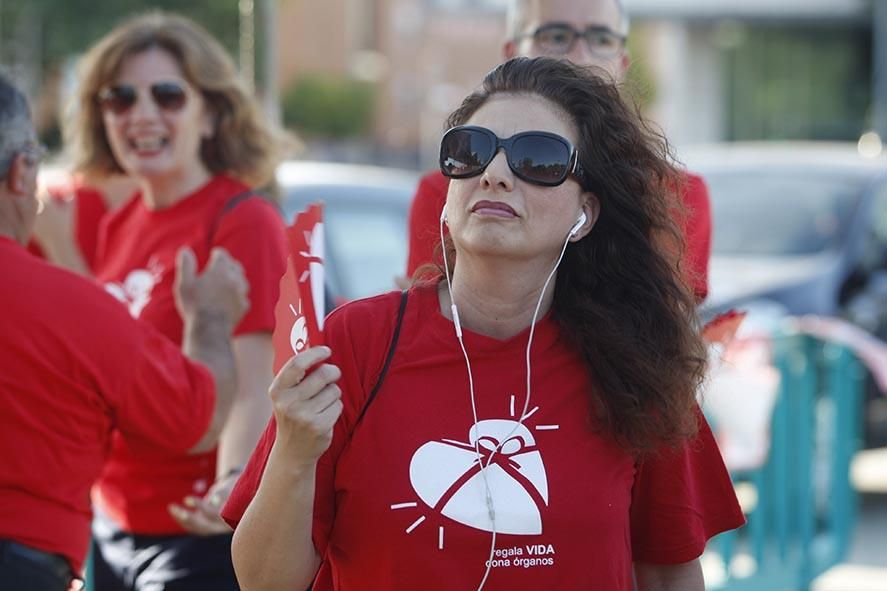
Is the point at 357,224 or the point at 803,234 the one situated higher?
the point at 357,224

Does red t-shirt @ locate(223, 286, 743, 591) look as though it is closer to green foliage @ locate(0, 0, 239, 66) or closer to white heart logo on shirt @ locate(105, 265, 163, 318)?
white heart logo on shirt @ locate(105, 265, 163, 318)

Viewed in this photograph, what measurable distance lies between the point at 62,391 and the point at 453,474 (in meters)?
0.98

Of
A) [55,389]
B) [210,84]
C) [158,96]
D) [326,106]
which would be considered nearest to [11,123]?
[55,389]

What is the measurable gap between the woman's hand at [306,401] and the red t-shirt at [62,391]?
0.88 meters

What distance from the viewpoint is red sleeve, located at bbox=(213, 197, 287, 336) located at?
3.54 m

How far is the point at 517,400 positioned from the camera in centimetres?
245

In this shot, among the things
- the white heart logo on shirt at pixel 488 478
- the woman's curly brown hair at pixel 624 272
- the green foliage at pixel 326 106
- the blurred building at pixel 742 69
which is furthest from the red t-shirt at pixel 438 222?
the green foliage at pixel 326 106

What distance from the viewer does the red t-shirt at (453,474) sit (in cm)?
236

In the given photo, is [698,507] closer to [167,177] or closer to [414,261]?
[414,261]

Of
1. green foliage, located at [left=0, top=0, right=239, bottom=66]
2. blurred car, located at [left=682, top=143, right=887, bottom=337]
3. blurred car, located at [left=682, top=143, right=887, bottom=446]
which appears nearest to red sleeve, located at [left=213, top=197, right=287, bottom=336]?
blurred car, located at [left=682, top=143, right=887, bottom=446]

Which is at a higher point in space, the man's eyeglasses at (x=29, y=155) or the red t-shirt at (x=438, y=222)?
the man's eyeglasses at (x=29, y=155)

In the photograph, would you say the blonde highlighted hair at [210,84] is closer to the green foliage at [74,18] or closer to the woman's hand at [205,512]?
the woman's hand at [205,512]

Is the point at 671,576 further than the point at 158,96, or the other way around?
the point at 158,96

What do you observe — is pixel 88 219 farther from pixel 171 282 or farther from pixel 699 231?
pixel 699 231
